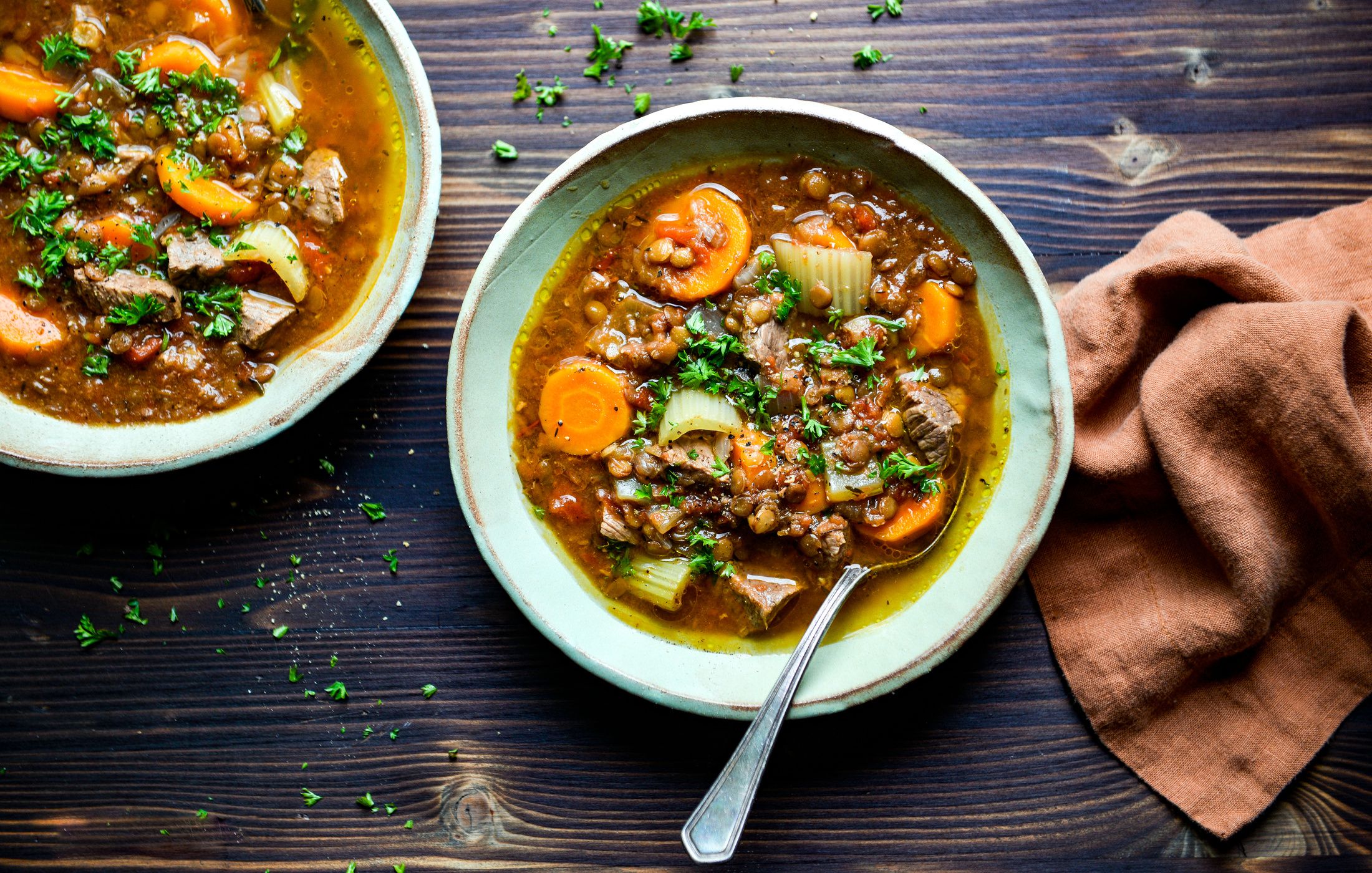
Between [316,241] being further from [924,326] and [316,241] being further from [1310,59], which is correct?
[1310,59]

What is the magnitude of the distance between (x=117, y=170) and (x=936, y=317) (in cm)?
309

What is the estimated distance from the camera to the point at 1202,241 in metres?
2.92

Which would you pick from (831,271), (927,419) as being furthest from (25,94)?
(927,419)

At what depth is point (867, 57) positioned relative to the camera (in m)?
3.05

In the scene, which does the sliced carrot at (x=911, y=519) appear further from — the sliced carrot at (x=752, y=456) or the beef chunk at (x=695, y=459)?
the beef chunk at (x=695, y=459)

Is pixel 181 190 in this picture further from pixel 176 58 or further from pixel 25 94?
pixel 25 94

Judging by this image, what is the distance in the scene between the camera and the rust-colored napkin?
278cm

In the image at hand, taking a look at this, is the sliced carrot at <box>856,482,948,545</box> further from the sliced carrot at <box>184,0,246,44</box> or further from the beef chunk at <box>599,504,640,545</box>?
the sliced carrot at <box>184,0,246,44</box>

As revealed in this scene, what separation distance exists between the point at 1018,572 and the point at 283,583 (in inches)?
111

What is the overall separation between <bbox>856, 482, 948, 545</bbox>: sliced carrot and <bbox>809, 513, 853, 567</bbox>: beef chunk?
76mm

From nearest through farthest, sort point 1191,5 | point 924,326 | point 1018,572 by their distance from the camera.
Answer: point 1018,572
point 924,326
point 1191,5

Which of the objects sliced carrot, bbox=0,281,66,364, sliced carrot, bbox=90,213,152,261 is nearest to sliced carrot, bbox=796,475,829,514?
sliced carrot, bbox=90,213,152,261

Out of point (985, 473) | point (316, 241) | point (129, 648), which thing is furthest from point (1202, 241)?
point (129, 648)

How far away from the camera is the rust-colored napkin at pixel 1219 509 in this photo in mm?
2777
